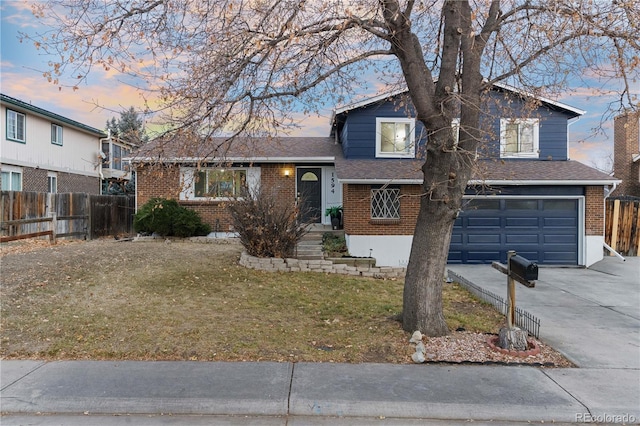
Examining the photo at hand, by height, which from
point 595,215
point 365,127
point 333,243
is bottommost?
point 333,243

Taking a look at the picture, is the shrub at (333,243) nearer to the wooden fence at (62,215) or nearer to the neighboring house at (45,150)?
the neighboring house at (45,150)

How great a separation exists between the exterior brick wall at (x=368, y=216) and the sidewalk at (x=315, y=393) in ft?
25.7

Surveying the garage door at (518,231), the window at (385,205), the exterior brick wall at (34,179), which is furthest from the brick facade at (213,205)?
the exterior brick wall at (34,179)

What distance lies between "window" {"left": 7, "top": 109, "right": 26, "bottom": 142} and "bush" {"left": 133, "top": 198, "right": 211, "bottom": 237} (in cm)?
800

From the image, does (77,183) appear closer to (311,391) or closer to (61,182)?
(61,182)

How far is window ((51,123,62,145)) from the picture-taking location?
21234 millimetres

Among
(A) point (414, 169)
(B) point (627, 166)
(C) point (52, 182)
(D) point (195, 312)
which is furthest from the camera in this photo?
Result: (B) point (627, 166)

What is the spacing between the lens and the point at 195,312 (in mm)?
6852

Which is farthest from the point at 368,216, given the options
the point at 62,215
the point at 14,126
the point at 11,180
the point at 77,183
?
the point at 77,183

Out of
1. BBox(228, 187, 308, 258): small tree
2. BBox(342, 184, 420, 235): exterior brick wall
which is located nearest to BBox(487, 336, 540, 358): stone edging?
BBox(228, 187, 308, 258): small tree

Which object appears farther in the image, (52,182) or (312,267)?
(52,182)

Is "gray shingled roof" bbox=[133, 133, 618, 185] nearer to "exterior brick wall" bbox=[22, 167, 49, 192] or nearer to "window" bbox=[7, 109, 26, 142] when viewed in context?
"window" bbox=[7, 109, 26, 142]

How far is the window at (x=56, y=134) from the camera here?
21.2 m

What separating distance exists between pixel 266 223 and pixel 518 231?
8328 millimetres
